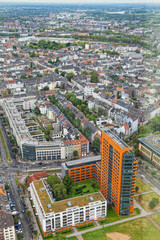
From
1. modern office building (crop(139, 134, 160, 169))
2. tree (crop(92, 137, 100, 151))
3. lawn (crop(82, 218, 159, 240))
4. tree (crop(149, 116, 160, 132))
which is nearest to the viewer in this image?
lawn (crop(82, 218, 159, 240))

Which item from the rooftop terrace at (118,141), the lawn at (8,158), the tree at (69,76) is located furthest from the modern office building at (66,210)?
the tree at (69,76)

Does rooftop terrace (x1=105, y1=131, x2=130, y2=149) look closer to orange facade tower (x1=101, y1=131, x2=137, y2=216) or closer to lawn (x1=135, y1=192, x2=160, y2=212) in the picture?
orange facade tower (x1=101, y1=131, x2=137, y2=216)

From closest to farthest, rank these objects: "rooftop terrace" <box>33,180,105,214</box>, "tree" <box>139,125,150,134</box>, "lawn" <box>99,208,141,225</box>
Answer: "rooftop terrace" <box>33,180,105,214</box>
"lawn" <box>99,208,141,225</box>
"tree" <box>139,125,150,134</box>

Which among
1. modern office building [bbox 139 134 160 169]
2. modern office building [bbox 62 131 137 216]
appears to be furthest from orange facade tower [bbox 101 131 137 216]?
modern office building [bbox 139 134 160 169]

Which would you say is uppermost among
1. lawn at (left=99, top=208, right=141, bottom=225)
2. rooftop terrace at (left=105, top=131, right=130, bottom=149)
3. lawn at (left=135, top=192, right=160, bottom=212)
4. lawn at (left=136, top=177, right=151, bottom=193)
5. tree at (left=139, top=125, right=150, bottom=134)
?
rooftop terrace at (left=105, top=131, right=130, bottom=149)

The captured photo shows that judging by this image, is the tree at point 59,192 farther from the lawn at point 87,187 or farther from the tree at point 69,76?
the tree at point 69,76

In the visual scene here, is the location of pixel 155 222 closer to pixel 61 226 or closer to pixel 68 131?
pixel 61 226

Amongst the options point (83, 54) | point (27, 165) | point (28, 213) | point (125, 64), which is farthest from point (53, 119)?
point (83, 54)
